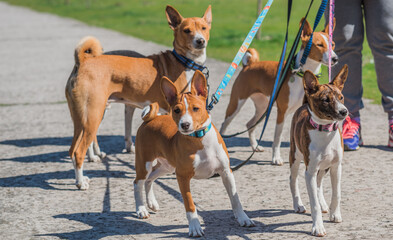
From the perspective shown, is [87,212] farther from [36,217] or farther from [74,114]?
[74,114]

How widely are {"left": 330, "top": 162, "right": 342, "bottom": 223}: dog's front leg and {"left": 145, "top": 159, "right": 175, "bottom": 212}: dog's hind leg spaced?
118 centimetres

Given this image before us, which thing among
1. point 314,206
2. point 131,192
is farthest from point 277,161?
point 314,206

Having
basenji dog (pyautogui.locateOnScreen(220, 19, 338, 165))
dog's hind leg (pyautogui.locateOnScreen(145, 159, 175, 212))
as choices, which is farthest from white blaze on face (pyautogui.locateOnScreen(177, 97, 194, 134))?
basenji dog (pyautogui.locateOnScreen(220, 19, 338, 165))

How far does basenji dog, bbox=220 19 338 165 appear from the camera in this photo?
555 centimetres

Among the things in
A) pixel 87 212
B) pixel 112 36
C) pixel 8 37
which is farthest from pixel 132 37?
pixel 87 212

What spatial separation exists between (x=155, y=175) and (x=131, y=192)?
71cm

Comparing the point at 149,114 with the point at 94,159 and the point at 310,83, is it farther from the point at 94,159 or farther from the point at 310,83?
the point at 94,159

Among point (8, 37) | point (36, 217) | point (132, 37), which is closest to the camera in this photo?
point (36, 217)

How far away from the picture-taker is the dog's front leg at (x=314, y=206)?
12.9ft

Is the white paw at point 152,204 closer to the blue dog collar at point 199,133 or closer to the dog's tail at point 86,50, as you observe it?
the blue dog collar at point 199,133

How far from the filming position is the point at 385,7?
19.0ft

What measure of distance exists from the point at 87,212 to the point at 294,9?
18354mm

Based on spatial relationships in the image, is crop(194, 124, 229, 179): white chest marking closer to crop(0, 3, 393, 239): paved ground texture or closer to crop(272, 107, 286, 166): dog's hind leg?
crop(0, 3, 393, 239): paved ground texture

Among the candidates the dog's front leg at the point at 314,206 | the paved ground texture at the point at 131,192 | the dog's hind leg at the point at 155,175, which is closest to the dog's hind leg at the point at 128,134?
the paved ground texture at the point at 131,192
